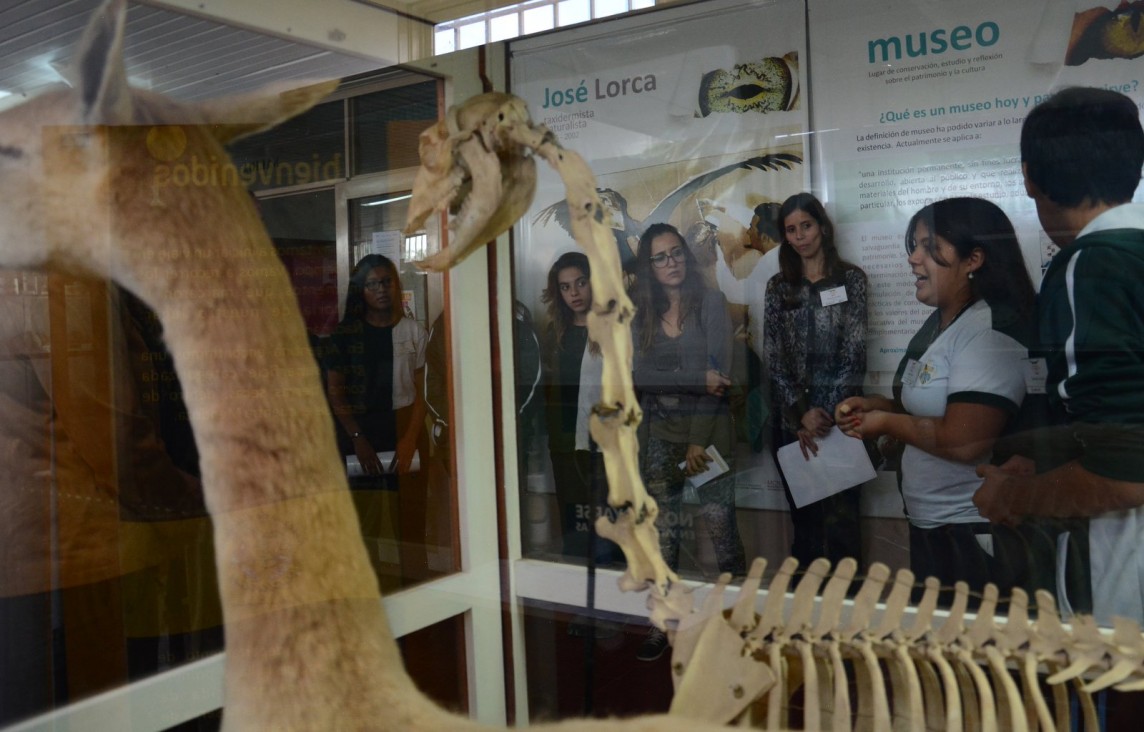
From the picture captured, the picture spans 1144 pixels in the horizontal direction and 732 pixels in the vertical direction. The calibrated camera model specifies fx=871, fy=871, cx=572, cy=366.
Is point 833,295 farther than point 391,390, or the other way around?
point 833,295

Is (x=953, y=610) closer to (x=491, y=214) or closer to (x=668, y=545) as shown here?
(x=668, y=545)

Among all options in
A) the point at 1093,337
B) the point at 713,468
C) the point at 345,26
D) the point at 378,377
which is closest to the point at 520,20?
the point at 345,26

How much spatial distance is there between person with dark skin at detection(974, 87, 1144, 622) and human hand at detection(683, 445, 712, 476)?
0.41 metres

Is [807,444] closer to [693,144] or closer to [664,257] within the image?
[664,257]

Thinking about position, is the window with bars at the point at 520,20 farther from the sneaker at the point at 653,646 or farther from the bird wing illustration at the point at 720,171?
the sneaker at the point at 653,646

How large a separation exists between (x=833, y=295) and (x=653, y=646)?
610mm

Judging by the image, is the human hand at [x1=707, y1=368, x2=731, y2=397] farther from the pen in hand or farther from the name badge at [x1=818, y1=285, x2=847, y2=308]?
the name badge at [x1=818, y1=285, x2=847, y2=308]

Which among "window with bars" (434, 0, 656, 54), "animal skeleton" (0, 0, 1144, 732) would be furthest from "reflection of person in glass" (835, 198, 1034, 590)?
"window with bars" (434, 0, 656, 54)

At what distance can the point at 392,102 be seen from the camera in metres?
1.13

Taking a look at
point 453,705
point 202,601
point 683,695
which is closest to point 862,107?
point 683,695

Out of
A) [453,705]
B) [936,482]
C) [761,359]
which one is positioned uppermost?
[761,359]

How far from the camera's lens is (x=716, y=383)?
138cm

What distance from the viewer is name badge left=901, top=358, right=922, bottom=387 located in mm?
1314

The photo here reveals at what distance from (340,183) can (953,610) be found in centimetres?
87
